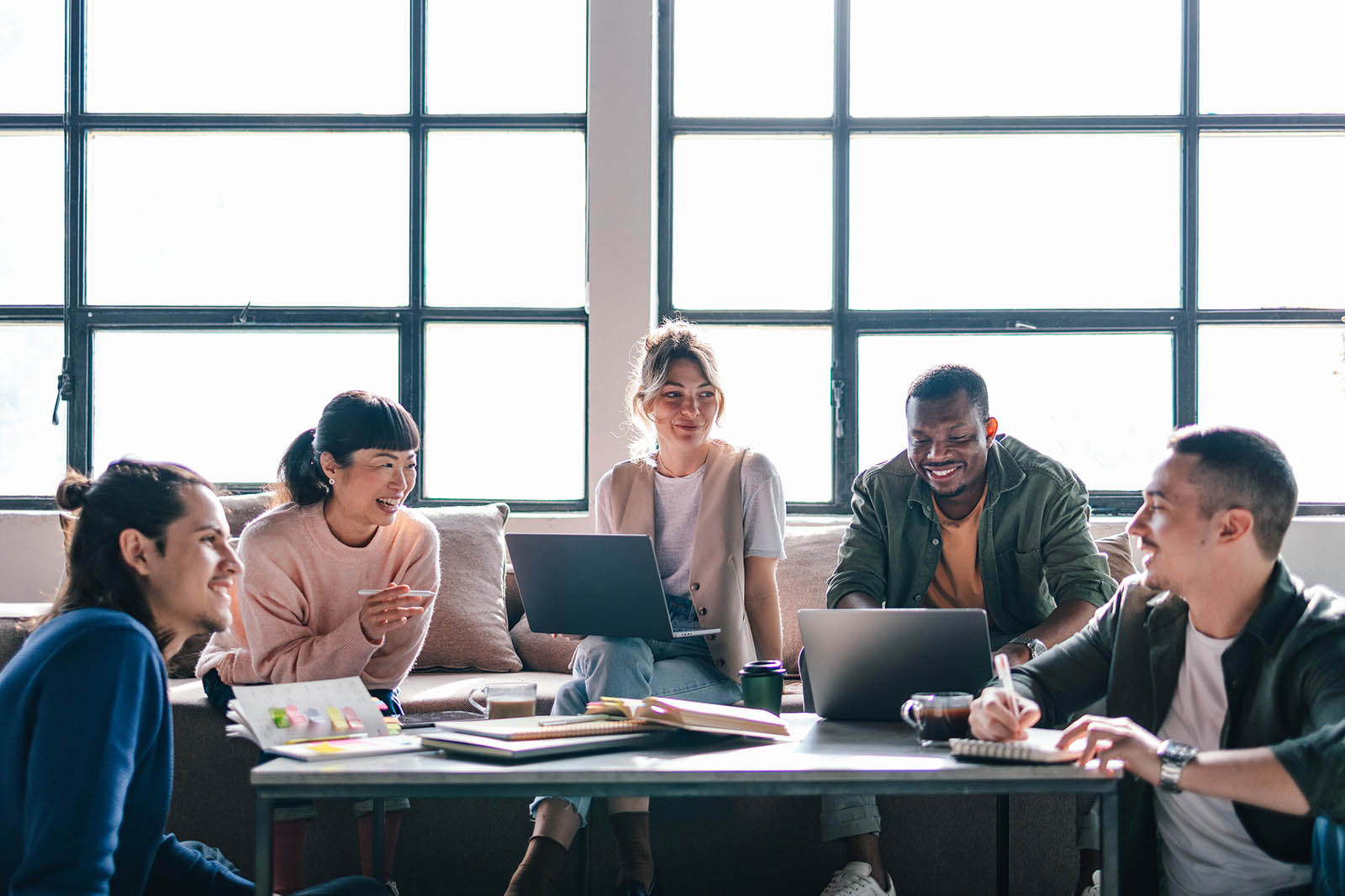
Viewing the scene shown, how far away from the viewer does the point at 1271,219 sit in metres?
3.93

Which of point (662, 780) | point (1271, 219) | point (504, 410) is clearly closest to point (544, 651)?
point (504, 410)

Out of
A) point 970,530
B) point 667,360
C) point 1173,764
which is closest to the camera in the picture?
point 1173,764

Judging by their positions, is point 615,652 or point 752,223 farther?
point 752,223

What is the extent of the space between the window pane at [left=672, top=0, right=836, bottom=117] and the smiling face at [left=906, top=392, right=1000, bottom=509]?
177 cm

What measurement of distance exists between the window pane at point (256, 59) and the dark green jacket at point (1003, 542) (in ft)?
7.66

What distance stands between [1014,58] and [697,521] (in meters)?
2.23

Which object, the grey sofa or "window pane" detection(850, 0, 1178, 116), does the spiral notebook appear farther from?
"window pane" detection(850, 0, 1178, 116)

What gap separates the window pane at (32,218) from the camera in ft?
13.3

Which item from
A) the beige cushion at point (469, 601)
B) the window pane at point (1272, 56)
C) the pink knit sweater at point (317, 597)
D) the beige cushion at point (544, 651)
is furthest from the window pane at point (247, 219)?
the window pane at point (1272, 56)

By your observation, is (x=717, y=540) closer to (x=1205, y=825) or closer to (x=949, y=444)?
(x=949, y=444)

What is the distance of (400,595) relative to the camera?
84.8 inches

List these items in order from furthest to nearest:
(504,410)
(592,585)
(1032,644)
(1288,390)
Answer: (504,410) → (1288,390) → (1032,644) → (592,585)

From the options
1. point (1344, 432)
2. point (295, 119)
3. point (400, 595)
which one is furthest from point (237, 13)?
point (1344, 432)

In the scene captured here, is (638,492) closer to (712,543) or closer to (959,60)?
(712,543)
